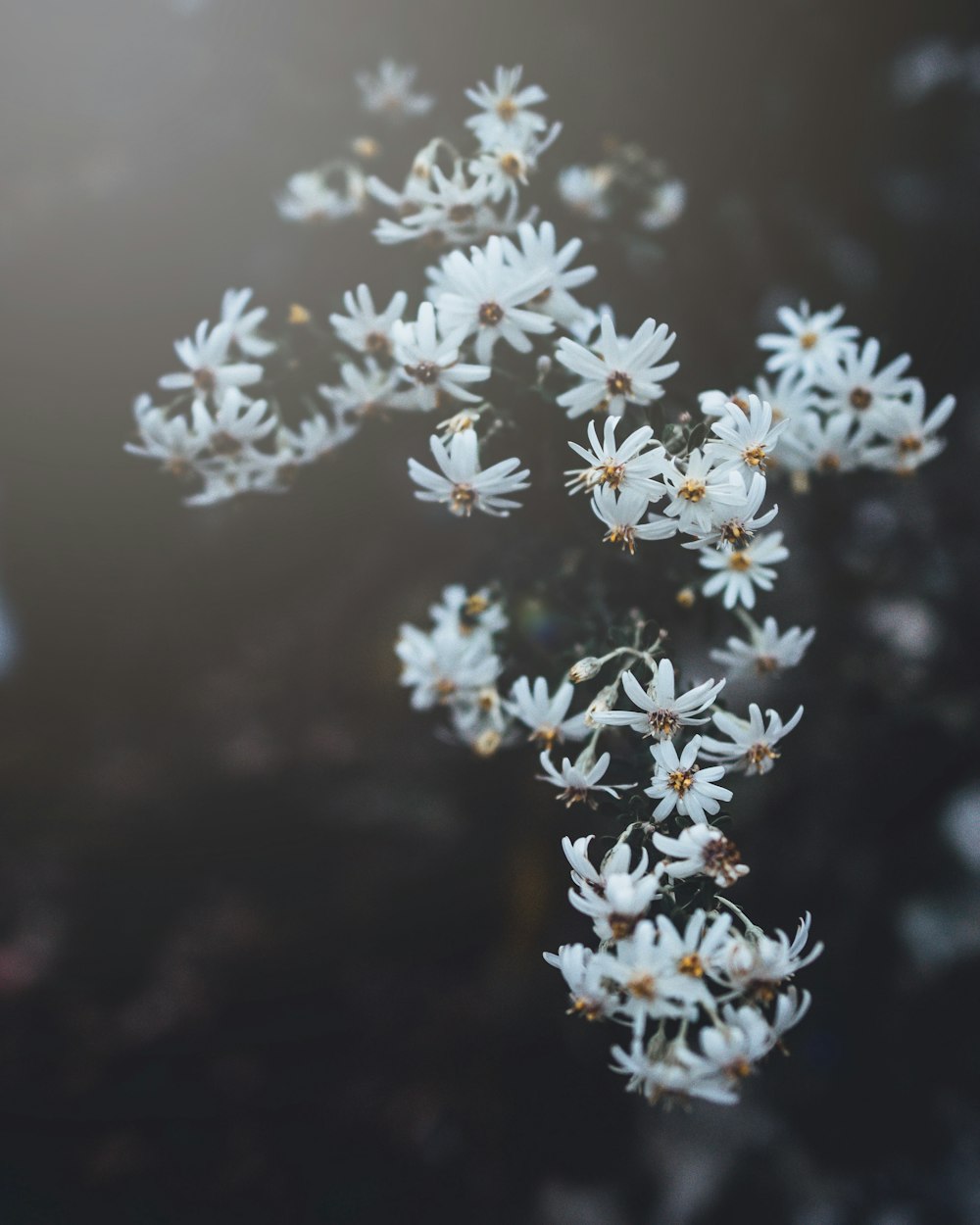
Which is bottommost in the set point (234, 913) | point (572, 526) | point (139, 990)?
point (139, 990)

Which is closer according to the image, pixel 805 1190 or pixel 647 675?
pixel 647 675

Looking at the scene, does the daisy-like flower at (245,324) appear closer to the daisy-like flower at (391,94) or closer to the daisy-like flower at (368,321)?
the daisy-like flower at (368,321)

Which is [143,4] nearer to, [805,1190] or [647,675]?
[647,675]

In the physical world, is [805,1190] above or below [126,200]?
below

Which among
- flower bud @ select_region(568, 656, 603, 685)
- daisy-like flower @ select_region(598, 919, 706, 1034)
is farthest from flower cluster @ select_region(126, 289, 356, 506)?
daisy-like flower @ select_region(598, 919, 706, 1034)

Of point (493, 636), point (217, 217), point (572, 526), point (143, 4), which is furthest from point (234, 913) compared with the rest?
point (143, 4)

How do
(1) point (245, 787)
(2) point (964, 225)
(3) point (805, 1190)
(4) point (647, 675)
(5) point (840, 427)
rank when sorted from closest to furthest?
(4) point (647, 675) < (5) point (840, 427) < (3) point (805, 1190) < (2) point (964, 225) < (1) point (245, 787)
